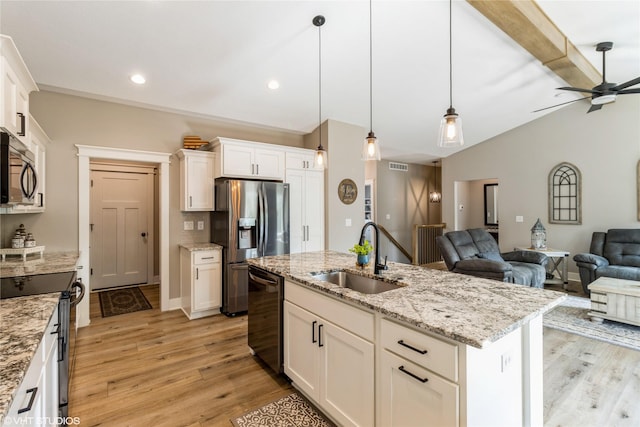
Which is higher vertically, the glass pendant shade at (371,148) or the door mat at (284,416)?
the glass pendant shade at (371,148)

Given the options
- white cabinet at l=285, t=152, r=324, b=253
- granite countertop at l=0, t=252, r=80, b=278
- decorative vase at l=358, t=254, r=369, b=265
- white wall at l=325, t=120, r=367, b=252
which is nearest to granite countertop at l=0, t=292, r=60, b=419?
granite countertop at l=0, t=252, r=80, b=278

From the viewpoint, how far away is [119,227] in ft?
17.6

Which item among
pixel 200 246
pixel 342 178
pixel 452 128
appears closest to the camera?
pixel 452 128

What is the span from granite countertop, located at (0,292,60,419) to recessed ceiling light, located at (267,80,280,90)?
9.70 feet

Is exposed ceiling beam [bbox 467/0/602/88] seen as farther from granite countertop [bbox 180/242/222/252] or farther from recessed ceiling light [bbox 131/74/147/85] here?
granite countertop [bbox 180/242/222/252]

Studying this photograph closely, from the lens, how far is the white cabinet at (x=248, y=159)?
13.2 feet

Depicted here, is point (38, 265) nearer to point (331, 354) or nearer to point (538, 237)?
point (331, 354)

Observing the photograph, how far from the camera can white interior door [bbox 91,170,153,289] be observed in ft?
16.9

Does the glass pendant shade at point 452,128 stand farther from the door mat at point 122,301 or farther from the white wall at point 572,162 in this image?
the white wall at point 572,162

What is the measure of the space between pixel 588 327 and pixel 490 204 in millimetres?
4710

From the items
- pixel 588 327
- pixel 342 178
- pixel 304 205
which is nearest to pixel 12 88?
pixel 304 205

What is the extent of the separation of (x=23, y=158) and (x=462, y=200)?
779 centimetres

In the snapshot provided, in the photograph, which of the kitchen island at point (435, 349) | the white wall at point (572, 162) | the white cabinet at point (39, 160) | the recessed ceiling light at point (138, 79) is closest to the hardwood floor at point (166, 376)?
the kitchen island at point (435, 349)

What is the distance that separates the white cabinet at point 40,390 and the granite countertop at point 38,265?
1.14 metres
